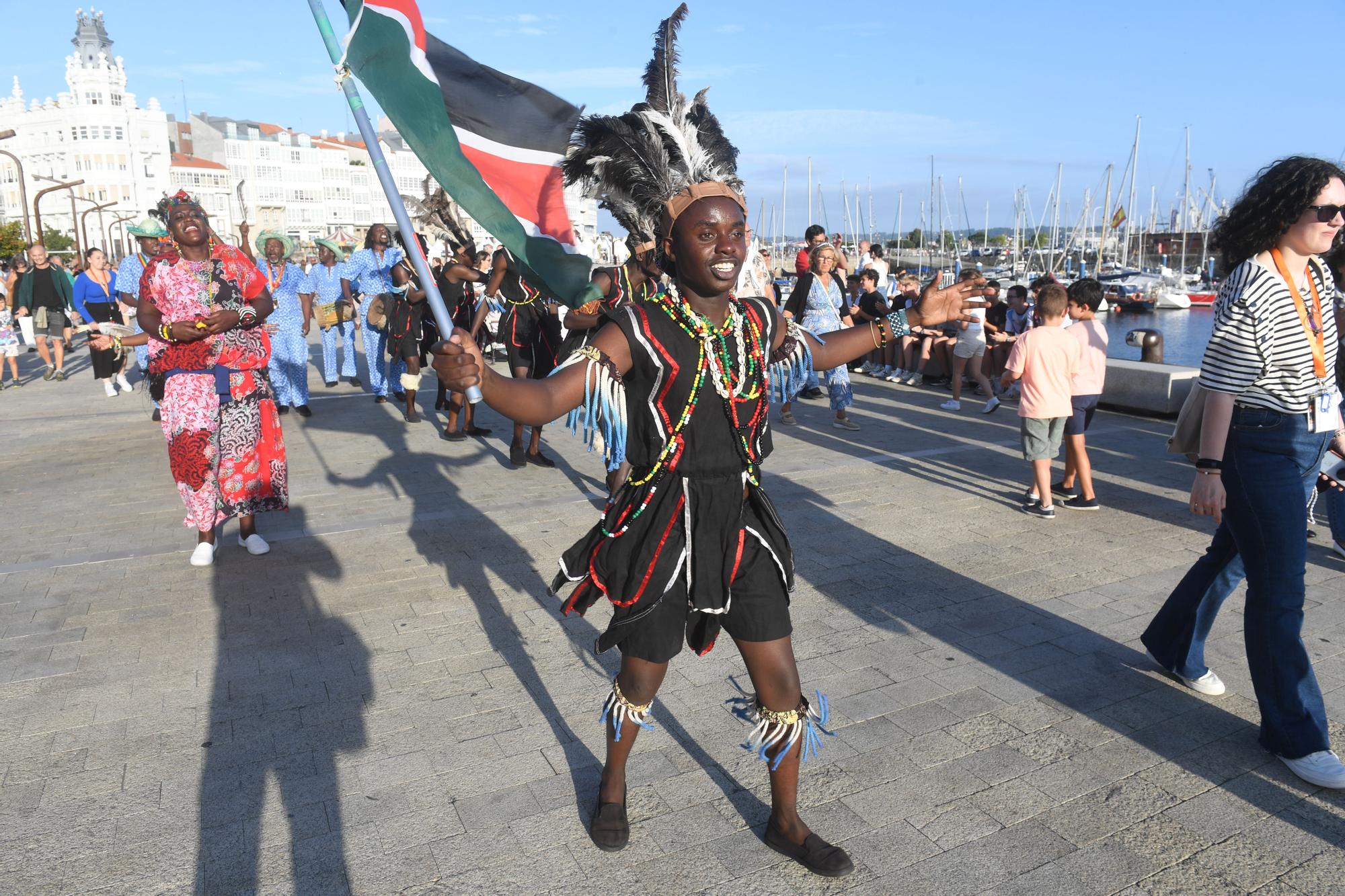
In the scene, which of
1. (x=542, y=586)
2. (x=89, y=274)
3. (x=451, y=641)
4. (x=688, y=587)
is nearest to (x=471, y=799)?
(x=688, y=587)

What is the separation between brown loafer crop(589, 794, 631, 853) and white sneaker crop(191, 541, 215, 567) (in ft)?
12.7

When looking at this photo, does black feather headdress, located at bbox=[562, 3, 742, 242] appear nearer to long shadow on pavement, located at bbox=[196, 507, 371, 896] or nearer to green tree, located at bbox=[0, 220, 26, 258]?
long shadow on pavement, located at bbox=[196, 507, 371, 896]

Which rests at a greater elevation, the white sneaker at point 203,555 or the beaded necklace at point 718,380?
the beaded necklace at point 718,380

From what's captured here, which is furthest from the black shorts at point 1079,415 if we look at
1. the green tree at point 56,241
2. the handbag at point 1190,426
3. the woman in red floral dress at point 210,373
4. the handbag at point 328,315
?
the green tree at point 56,241

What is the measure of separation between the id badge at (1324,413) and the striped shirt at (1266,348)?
0.10ft

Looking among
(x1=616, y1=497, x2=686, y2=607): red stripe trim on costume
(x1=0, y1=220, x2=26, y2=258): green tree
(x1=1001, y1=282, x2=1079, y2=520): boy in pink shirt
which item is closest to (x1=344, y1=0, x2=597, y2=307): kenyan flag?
(x1=616, y1=497, x2=686, y2=607): red stripe trim on costume

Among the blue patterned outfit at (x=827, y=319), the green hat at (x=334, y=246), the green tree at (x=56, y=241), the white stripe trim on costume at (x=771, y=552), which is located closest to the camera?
the white stripe trim on costume at (x=771, y=552)

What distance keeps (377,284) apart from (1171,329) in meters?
38.4

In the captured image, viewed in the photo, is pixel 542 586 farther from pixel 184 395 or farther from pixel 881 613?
pixel 184 395

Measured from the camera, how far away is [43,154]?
106500mm

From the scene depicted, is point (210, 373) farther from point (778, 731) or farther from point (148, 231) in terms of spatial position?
point (778, 731)

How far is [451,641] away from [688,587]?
220cm

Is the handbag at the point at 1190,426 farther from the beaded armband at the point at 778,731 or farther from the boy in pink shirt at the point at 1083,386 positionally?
the boy in pink shirt at the point at 1083,386

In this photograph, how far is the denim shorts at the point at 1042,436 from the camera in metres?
6.75
